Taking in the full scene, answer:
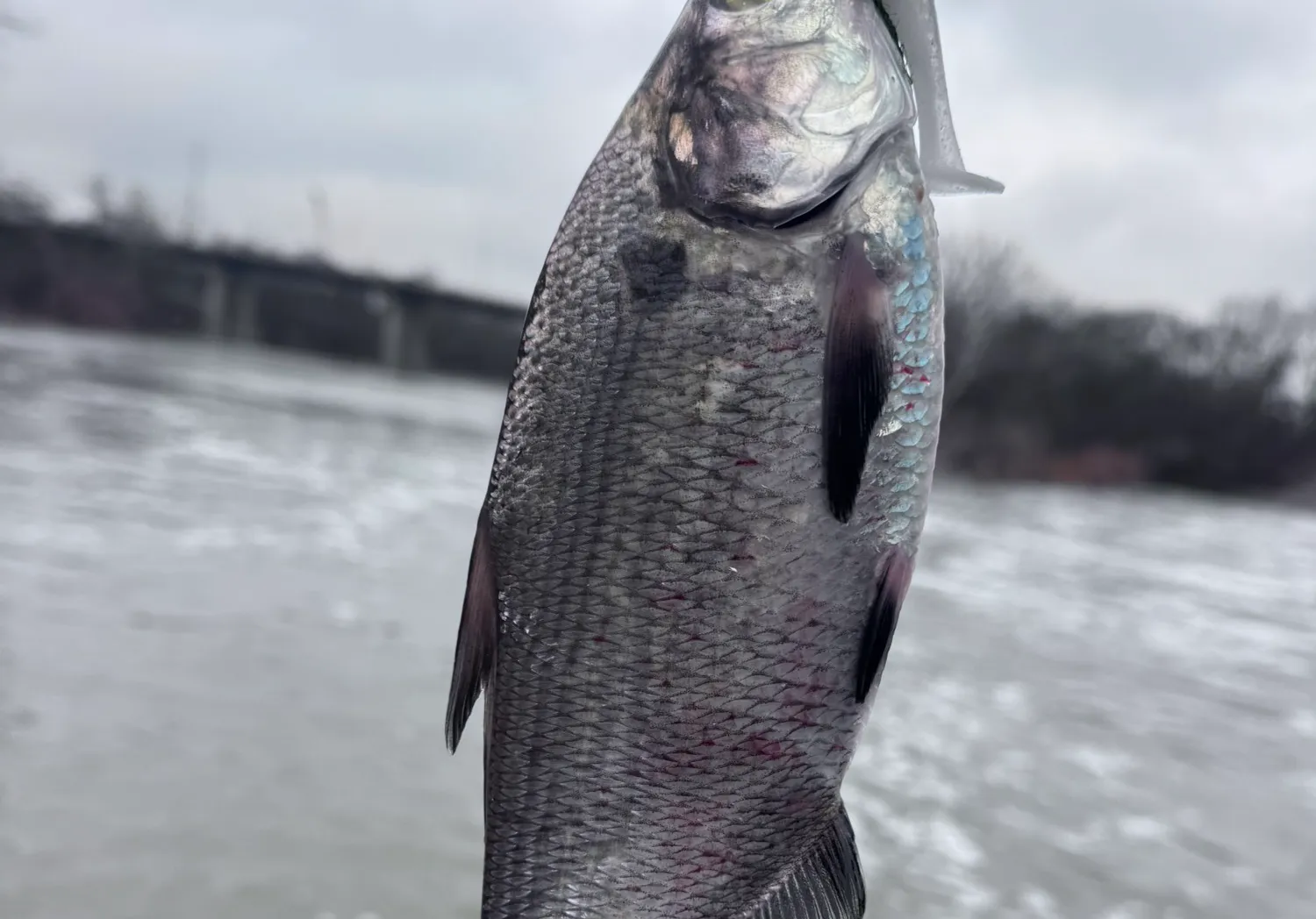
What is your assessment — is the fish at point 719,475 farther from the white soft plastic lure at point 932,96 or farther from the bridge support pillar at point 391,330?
the bridge support pillar at point 391,330

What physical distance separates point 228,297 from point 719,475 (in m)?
47.4

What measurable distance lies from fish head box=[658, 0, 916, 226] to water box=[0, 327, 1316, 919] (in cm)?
398

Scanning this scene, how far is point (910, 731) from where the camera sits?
676 centimetres

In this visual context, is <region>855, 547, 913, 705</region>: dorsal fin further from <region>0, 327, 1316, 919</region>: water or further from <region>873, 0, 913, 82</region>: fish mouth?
<region>0, 327, 1316, 919</region>: water

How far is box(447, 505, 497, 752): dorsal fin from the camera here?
1.42m

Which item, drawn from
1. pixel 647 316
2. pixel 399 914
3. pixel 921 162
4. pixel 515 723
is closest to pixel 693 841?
pixel 515 723

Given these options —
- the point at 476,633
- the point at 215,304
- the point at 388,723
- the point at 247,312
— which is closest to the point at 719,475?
the point at 476,633

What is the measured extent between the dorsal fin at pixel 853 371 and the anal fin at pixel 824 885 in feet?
1.72

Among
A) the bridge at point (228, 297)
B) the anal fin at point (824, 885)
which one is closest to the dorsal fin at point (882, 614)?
the anal fin at point (824, 885)

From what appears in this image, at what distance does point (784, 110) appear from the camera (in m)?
1.36

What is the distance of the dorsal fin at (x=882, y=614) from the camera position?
4.43 feet

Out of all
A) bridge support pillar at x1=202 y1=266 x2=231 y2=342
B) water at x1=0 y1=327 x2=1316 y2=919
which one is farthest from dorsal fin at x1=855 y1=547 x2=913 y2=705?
bridge support pillar at x1=202 y1=266 x2=231 y2=342

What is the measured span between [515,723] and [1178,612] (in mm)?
12792

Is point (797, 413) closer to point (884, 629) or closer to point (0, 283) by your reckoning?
point (884, 629)
